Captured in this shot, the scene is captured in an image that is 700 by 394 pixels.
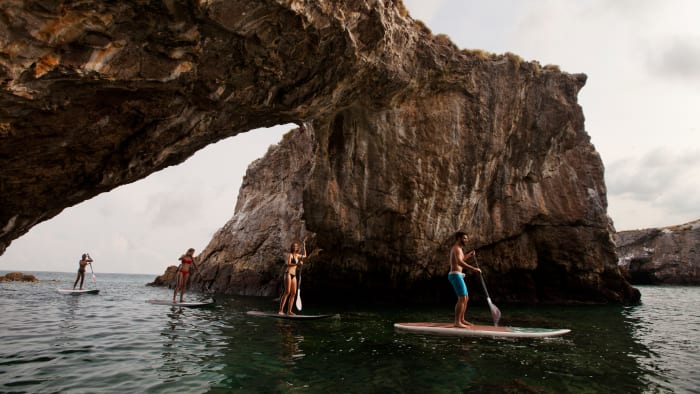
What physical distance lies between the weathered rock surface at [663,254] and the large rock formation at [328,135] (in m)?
34.1

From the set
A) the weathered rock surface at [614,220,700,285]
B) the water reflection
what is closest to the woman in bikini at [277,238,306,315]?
the water reflection

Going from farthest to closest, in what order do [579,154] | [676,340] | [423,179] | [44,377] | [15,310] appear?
[579,154] → [423,179] → [15,310] → [676,340] → [44,377]

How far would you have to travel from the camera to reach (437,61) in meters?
18.6

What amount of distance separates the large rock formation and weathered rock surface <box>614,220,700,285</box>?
34.1 m

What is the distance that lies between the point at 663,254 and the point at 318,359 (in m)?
59.5

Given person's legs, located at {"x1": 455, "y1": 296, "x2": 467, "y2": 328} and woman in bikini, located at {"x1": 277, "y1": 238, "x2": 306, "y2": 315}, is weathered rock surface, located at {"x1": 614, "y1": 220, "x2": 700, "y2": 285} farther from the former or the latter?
woman in bikini, located at {"x1": 277, "y1": 238, "x2": 306, "y2": 315}

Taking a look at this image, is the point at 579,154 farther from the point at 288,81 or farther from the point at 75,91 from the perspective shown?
the point at 75,91

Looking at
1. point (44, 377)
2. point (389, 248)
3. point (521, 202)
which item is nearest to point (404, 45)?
point (389, 248)

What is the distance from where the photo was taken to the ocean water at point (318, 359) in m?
6.64

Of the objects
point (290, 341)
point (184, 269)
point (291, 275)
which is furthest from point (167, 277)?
point (290, 341)

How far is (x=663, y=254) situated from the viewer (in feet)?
168

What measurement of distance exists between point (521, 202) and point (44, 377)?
77.9 ft

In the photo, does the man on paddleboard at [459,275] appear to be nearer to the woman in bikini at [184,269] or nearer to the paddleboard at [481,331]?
the paddleboard at [481,331]

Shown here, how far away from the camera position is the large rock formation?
8.34m
